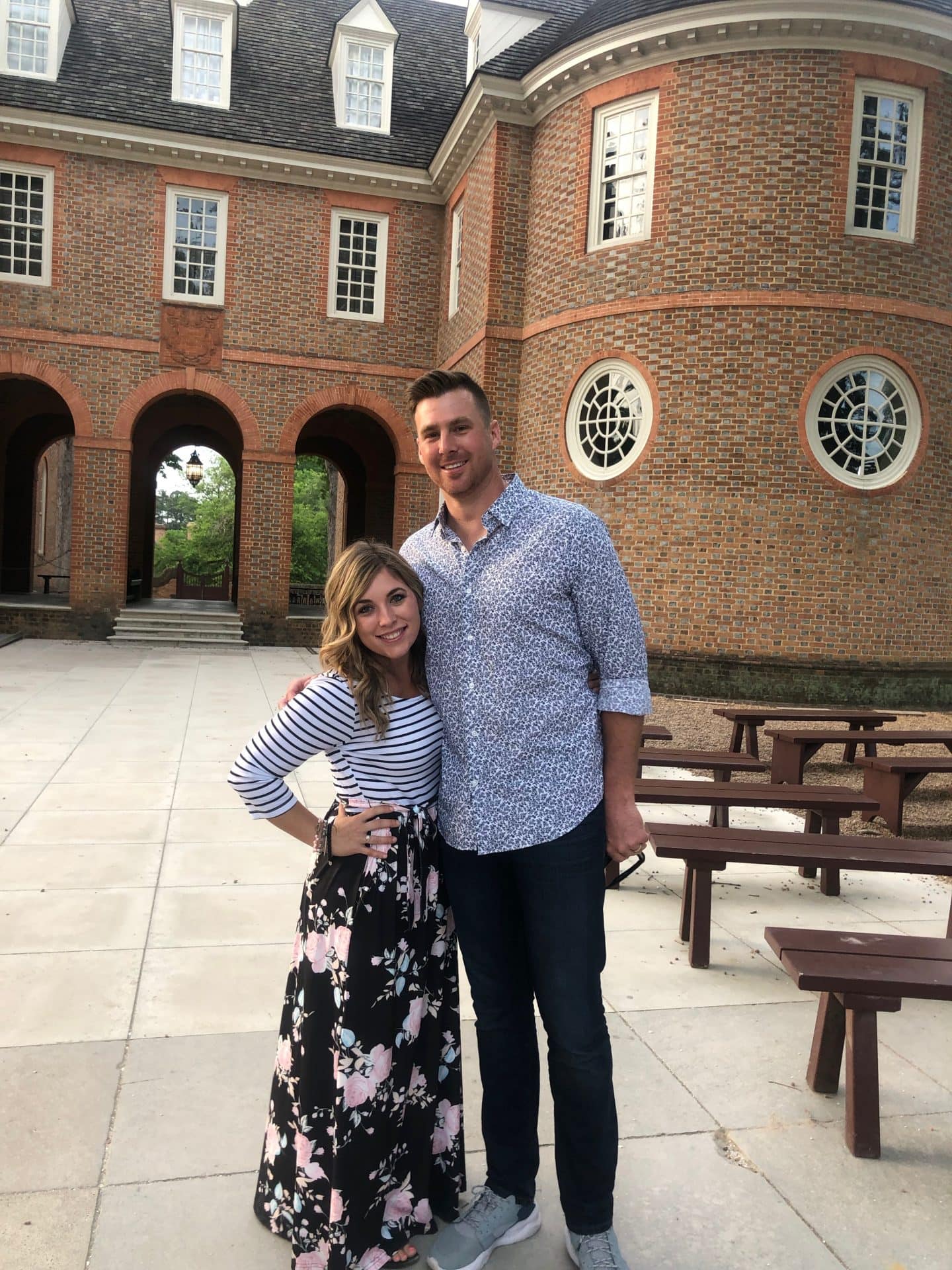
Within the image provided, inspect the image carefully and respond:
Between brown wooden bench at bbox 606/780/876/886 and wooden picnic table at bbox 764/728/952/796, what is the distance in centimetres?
Answer: 142

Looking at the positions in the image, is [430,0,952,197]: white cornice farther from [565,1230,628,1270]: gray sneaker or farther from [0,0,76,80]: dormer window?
[565,1230,628,1270]: gray sneaker

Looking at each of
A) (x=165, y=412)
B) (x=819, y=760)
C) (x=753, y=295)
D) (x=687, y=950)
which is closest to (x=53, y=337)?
(x=165, y=412)

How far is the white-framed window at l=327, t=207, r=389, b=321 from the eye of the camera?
18.1 meters

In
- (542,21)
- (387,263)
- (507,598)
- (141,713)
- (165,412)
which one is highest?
(542,21)

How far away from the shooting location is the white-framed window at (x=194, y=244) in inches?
689

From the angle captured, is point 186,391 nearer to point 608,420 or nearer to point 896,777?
point 608,420

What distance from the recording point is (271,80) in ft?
61.3

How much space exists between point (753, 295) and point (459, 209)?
6604mm

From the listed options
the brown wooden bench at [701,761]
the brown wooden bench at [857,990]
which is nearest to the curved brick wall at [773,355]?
the brown wooden bench at [701,761]

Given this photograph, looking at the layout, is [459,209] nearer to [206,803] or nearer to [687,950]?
[206,803]

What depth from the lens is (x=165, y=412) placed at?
900 inches

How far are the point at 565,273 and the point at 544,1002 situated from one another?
524 inches

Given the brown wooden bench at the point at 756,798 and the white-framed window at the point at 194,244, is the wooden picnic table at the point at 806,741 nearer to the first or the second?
the brown wooden bench at the point at 756,798

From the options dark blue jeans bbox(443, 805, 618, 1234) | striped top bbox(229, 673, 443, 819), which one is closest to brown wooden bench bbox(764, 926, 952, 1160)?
dark blue jeans bbox(443, 805, 618, 1234)
